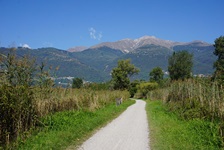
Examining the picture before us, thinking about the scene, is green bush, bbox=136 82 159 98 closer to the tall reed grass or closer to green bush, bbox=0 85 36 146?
the tall reed grass

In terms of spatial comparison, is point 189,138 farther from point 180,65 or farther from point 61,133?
point 180,65

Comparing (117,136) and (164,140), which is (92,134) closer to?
(117,136)

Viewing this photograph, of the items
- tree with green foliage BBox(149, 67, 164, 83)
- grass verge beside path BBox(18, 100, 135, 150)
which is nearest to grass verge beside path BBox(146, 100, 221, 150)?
grass verge beside path BBox(18, 100, 135, 150)

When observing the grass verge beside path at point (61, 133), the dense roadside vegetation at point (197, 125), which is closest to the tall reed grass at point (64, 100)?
the grass verge beside path at point (61, 133)

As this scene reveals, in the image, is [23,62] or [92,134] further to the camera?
[92,134]

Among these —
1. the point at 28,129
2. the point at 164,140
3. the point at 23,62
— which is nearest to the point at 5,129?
the point at 28,129

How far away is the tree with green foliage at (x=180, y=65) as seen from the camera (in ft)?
301

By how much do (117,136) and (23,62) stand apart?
5.85m

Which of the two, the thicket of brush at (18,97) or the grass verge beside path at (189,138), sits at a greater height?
the thicket of brush at (18,97)

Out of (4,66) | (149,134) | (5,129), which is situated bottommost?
(149,134)

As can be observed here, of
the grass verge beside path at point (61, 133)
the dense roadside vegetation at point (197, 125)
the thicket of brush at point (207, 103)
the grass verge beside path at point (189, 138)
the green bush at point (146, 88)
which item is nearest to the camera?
the grass verge beside path at point (61, 133)

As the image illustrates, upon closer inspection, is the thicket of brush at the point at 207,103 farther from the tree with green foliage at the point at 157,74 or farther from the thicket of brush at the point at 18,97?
the tree with green foliage at the point at 157,74

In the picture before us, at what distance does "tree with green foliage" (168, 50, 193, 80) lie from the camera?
301 ft

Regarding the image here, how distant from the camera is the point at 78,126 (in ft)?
45.2
